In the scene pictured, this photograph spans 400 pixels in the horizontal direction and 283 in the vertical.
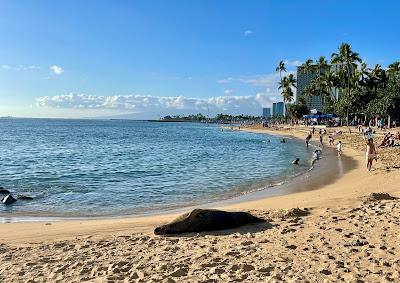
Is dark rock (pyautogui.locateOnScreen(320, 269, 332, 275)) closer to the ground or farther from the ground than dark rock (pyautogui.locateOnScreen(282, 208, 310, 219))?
farther from the ground

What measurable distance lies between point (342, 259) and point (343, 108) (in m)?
84.2

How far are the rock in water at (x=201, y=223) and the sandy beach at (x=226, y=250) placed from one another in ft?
0.84

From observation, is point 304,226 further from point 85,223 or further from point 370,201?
point 85,223

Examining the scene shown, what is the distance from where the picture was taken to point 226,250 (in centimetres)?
817

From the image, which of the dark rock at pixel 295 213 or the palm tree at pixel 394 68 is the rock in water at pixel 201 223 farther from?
the palm tree at pixel 394 68

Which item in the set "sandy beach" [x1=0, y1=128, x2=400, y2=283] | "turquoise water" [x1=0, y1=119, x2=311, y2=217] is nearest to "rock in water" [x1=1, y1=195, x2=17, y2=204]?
"turquoise water" [x1=0, y1=119, x2=311, y2=217]

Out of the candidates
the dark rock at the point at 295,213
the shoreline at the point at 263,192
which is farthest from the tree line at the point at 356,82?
the dark rock at the point at 295,213

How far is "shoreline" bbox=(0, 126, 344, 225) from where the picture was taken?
45.6 feet

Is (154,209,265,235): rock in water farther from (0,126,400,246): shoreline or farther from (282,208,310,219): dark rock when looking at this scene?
(282,208,310,219): dark rock

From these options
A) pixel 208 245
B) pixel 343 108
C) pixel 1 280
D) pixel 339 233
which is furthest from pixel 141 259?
pixel 343 108

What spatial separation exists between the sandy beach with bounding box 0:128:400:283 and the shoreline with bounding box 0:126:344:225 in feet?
5.30

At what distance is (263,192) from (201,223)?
929cm

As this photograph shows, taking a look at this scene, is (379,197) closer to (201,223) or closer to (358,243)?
(358,243)

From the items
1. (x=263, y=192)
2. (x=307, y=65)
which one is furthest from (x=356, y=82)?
(x=263, y=192)
